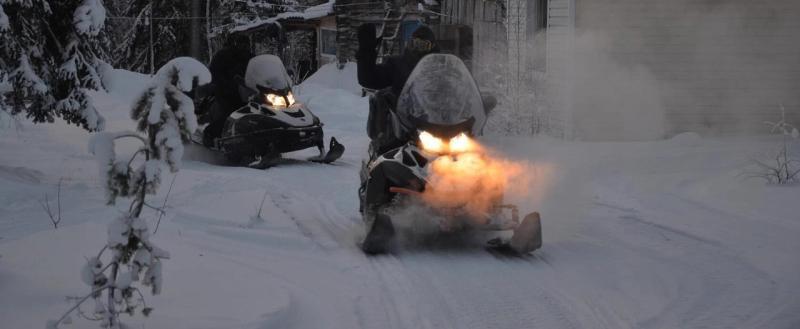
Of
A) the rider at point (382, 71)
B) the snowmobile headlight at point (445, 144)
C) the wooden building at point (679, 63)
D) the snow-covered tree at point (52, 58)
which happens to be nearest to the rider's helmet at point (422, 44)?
the rider at point (382, 71)

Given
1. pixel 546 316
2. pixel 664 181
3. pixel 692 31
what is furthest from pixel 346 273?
pixel 692 31

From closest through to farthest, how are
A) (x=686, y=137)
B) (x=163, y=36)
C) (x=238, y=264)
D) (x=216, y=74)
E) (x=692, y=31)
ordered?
(x=238, y=264), (x=216, y=74), (x=686, y=137), (x=692, y=31), (x=163, y=36)

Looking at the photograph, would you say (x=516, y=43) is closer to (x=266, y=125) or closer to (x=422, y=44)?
(x=266, y=125)

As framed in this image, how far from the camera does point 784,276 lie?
7074 millimetres

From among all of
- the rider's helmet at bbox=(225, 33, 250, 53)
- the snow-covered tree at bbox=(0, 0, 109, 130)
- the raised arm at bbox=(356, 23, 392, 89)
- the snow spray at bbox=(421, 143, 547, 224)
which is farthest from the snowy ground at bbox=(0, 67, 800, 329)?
the rider's helmet at bbox=(225, 33, 250, 53)

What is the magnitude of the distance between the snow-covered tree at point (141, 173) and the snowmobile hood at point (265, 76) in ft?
30.3

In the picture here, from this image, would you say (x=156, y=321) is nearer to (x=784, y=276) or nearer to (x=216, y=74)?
(x=784, y=276)

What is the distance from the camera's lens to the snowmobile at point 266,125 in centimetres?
1370

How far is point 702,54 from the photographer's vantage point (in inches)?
687

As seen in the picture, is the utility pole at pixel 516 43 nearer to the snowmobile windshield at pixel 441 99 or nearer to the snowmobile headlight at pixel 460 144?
the snowmobile windshield at pixel 441 99

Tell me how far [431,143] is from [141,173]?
3.67 meters

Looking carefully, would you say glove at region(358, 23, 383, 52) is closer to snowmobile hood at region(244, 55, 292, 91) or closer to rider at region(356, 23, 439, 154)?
rider at region(356, 23, 439, 154)

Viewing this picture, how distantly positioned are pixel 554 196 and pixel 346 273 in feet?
10.5

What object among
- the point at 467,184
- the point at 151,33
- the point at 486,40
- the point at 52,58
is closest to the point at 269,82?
the point at 52,58
